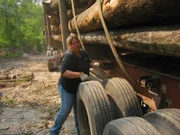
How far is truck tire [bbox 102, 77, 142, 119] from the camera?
2.79 m

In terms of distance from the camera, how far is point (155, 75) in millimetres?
2633

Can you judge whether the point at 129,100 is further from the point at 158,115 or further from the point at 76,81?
the point at 76,81

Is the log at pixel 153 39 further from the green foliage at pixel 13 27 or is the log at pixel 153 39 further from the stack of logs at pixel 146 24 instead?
the green foliage at pixel 13 27

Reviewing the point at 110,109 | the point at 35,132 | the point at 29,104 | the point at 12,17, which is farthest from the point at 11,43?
the point at 110,109

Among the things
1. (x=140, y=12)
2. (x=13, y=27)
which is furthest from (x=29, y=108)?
(x=13, y=27)

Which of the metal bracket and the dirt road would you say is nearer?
the metal bracket

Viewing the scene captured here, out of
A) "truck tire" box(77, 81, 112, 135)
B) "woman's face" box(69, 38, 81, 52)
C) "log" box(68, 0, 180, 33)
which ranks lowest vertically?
"truck tire" box(77, 81, 112, 135)

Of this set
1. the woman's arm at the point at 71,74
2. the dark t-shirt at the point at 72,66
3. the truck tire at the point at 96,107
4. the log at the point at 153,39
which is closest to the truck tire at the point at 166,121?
the log at the point at 153,39

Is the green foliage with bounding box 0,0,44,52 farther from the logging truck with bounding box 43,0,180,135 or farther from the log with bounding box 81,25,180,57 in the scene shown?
the log with bounding box 81,25,180,57

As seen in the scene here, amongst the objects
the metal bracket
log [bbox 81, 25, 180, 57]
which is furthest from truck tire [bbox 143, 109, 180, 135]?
log [bbox 81, 25, 180, 57]

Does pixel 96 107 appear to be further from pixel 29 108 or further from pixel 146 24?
pixel 29 108

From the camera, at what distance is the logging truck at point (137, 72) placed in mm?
1832

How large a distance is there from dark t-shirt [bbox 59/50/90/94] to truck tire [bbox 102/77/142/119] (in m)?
0.88

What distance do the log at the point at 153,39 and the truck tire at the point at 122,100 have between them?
60 centimetres
